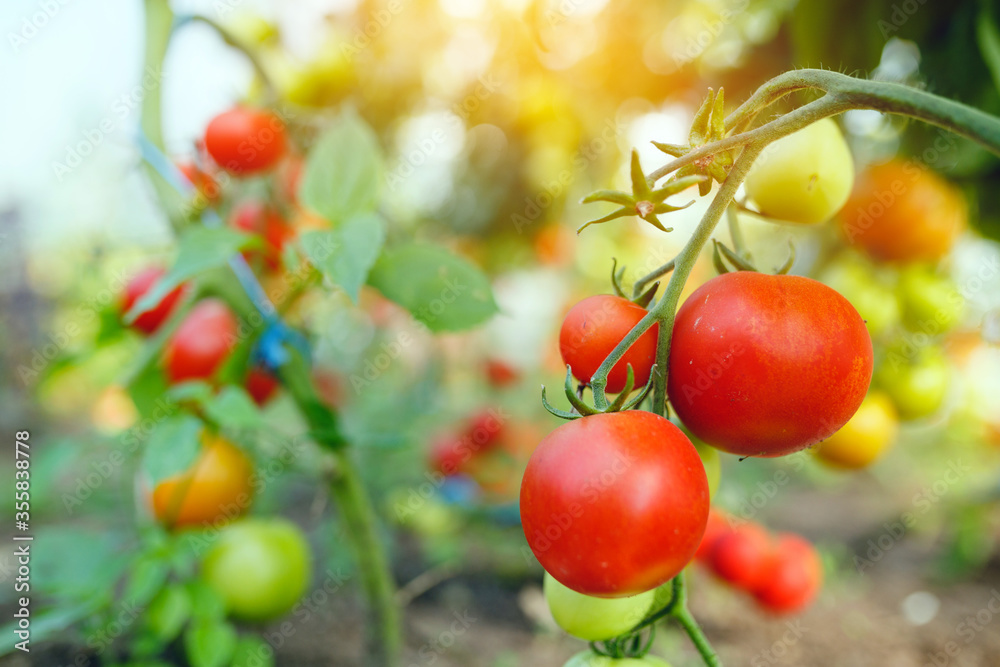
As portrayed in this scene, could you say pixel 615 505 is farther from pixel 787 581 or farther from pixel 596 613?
pixel 787 581

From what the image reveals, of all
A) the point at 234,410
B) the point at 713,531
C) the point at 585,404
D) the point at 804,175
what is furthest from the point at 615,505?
the point at 713,531

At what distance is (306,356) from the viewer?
567 mm

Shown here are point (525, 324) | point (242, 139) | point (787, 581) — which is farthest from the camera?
point (525, 324)

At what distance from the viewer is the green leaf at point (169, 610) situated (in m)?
0.45

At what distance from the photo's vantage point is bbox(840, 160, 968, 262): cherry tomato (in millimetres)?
534

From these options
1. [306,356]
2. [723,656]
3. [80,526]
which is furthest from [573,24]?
[80,526]

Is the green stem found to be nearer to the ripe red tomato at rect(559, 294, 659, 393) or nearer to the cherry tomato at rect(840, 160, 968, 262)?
the ripe red tomato at rect(559, 294, 659, 393)

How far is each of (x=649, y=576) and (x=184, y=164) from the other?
68 centimetres

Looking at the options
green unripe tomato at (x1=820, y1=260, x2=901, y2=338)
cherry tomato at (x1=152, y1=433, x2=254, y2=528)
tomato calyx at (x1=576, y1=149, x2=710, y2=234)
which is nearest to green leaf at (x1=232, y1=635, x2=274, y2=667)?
cherry tomato at (x1=152, y1=433, x2=254, y2=528)

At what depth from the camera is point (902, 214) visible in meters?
0.53

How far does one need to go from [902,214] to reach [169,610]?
A: 0.70 meters

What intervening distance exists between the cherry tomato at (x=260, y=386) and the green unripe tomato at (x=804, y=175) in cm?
50

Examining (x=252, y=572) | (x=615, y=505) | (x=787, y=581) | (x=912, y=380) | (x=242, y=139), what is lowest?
(x=787, y=581)

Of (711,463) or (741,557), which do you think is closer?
(711,463)
